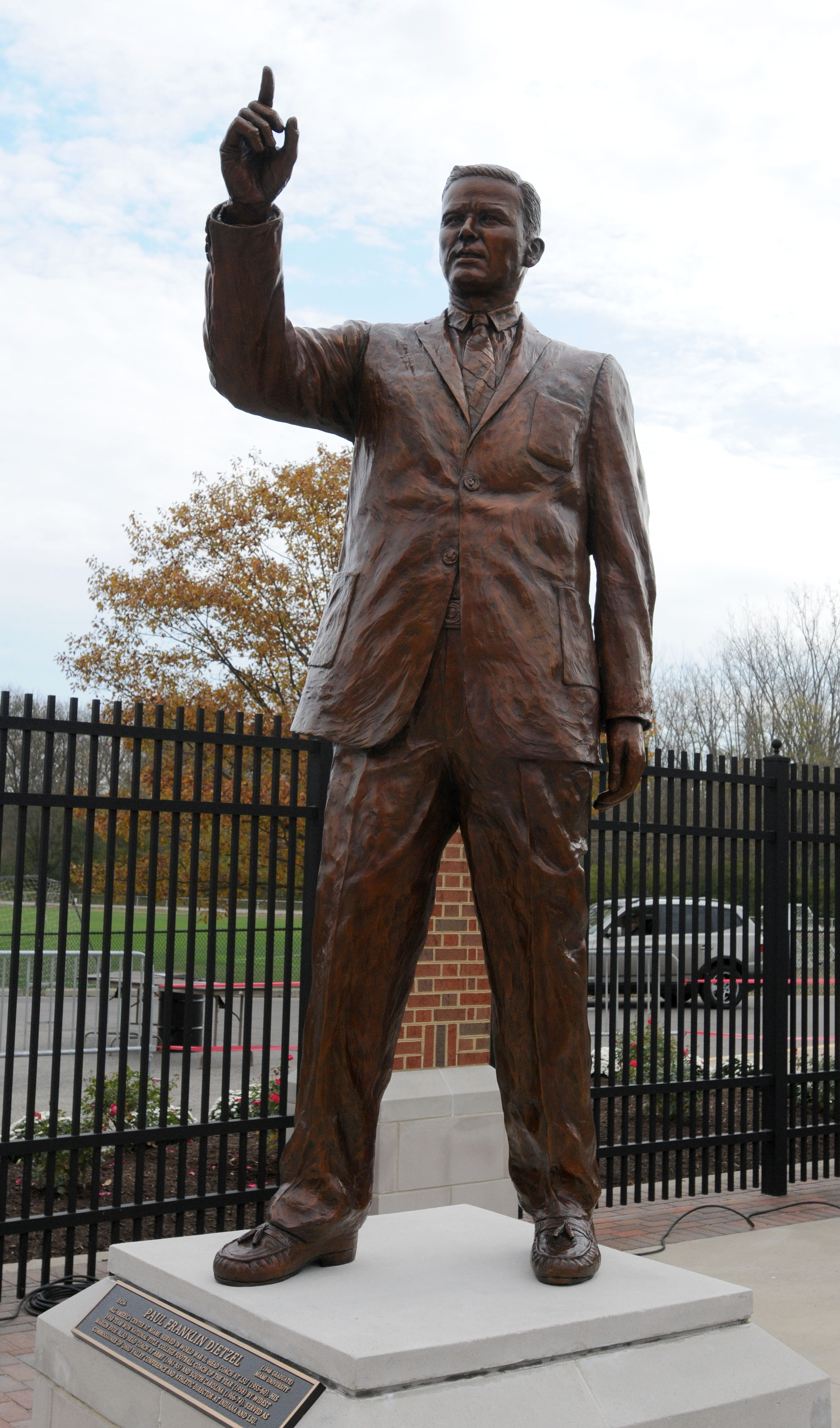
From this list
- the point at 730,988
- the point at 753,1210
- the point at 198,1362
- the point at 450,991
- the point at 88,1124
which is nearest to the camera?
the point at 198,1362

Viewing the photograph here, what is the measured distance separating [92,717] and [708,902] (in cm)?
402

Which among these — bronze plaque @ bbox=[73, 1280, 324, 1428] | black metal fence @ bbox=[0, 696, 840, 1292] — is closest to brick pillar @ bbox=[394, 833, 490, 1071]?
black metal fence @ bbox=[0, 696, 840, 1292]

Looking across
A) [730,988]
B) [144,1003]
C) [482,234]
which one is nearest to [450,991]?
[144,1003]

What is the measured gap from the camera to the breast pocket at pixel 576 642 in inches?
122

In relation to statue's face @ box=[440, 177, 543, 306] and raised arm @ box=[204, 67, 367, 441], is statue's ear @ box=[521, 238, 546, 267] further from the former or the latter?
raised arm @ box=[204, 67, 367, 441]

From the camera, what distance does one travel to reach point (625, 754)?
322cm

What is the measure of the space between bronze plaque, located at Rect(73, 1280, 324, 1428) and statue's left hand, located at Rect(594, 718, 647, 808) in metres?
1.46

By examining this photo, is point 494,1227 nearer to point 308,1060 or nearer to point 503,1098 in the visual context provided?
point 503,1098

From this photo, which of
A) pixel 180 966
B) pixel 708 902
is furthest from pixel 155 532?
pixel 708 902

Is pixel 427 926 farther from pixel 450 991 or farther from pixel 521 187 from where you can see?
pixel 450 991

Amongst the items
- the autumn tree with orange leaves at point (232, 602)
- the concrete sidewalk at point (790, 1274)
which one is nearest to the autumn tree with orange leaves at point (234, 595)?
the autumn tree with orange leaves at point (232, 602)

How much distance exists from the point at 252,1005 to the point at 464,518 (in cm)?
313

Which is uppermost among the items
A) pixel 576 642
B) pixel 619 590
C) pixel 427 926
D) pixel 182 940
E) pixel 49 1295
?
pixel 619 590

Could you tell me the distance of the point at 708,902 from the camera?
7.77 m
